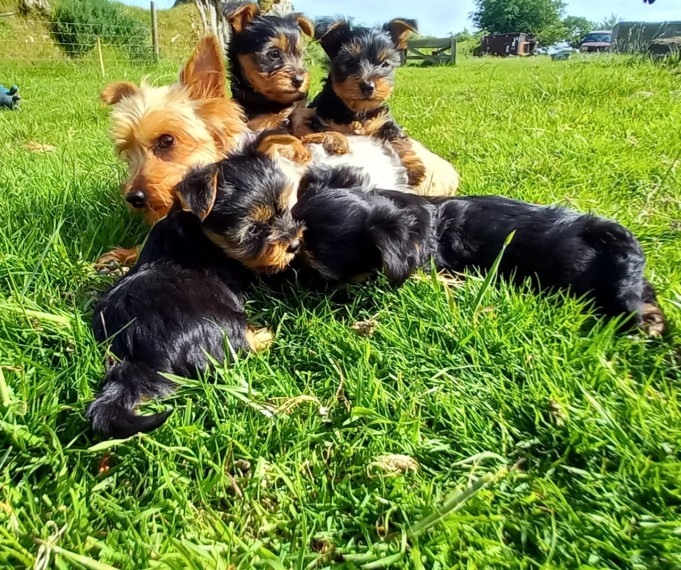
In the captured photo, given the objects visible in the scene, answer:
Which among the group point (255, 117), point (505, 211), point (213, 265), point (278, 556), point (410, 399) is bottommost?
point (278, 556)

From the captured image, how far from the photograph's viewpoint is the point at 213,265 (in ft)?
9.71

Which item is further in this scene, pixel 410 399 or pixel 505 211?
pixel 505 211

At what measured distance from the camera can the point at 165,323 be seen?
7.93 feet

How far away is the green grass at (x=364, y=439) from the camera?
1586 mm

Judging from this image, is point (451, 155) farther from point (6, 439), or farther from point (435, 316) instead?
point (6, 439)

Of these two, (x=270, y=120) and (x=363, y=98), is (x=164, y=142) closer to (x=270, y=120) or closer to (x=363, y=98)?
(x=270, y=120)

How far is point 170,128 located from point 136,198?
716 millimetres

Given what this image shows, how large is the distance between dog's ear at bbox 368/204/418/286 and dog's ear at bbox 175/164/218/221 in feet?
2.78

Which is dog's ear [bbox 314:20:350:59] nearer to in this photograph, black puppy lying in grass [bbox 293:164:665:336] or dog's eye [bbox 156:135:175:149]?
dog's eye [bbox 156:135:175:149]

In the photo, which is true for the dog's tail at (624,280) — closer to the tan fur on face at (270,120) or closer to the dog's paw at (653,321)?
the dog's paw at (653,321)

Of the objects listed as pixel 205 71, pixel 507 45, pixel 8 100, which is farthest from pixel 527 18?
pixel 205 71

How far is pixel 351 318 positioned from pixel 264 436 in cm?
88

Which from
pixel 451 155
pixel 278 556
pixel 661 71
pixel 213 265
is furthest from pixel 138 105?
pixel 661 71

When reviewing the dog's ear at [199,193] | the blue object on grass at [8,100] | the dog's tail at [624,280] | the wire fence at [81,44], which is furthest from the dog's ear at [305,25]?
the wire fence at [81,44]
